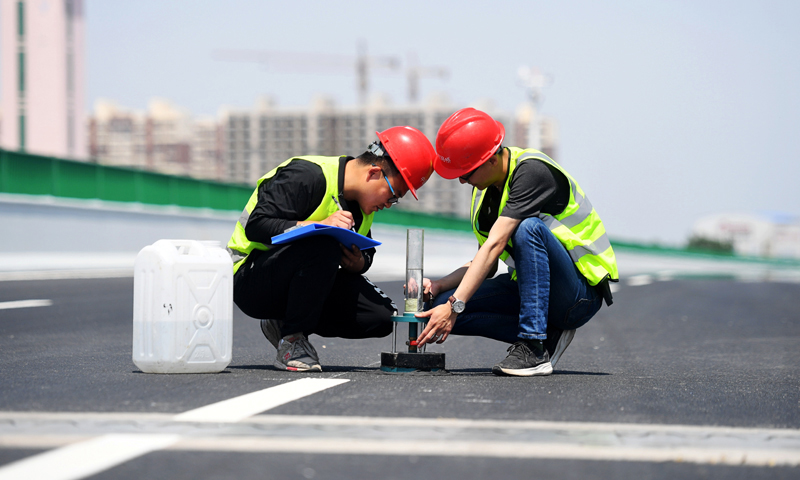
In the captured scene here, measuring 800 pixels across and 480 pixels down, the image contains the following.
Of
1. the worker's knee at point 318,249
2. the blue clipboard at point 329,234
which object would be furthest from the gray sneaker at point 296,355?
the blue clipboard at point 329,234

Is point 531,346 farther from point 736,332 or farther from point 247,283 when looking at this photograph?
point 736,332

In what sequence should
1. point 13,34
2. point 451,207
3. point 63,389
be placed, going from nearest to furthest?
point 63,389 → point 13,34 → point 451,207

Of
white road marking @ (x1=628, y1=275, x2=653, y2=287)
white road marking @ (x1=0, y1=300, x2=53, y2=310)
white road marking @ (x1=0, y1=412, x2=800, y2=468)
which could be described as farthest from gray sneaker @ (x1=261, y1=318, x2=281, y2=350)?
white road marking @ (x1=628, y1=275, x2=653, y2=287)

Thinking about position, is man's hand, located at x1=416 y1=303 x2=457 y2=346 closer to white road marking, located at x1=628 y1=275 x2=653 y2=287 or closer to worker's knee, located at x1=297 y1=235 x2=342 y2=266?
worker's knee, located at x1=297 y1=235 x2=342 y2=266

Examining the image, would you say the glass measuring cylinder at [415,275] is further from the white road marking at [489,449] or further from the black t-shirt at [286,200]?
the white road marking at [489,449]

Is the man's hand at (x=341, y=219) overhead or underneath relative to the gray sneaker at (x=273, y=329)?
overhead

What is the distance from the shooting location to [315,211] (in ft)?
16.7

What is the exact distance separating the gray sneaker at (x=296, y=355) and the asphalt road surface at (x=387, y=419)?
16cm

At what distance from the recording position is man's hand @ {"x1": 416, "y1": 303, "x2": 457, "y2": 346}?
491 cm

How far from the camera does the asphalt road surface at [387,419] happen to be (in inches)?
103

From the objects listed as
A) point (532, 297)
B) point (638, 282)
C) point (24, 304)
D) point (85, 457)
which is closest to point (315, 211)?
point (532, 297)

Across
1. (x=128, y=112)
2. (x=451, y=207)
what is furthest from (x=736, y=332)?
(x=128, y=112)

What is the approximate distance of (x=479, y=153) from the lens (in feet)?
16.5

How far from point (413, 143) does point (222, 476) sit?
2883 mm
